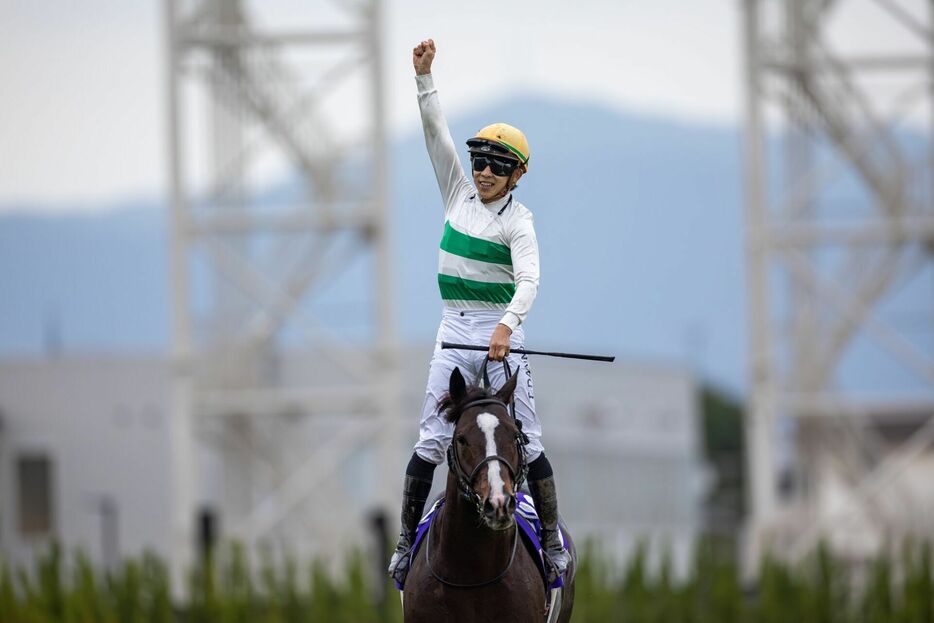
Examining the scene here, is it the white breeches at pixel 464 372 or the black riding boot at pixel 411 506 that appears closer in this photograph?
the white breeches at pixel 464 372

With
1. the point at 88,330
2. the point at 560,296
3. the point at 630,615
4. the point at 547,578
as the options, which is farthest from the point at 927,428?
the point at 560,296

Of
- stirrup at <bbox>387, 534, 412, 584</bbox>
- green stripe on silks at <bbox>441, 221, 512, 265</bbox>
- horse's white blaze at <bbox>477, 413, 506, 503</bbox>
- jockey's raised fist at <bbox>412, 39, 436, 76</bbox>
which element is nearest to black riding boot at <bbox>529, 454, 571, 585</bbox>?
stirrup at <bbox>387, 534, 412, 584</bbox>

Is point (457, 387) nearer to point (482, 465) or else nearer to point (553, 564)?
point (482, 465)

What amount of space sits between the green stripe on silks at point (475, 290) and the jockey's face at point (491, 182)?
44cm

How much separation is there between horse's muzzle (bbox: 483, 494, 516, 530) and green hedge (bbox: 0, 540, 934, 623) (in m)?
12.1

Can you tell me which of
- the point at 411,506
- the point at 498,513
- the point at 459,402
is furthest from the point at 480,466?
the point at 411,506

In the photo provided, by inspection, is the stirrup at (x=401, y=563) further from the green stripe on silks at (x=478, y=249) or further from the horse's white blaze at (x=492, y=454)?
the green stripe on silks at (x=478, y=249)

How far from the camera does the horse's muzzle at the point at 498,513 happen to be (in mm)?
7707

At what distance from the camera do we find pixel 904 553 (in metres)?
22.0

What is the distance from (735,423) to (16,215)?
252 ft

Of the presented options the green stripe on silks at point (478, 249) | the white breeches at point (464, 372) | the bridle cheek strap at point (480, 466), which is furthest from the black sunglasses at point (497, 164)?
the bridle cheek strap at point (480, 466)

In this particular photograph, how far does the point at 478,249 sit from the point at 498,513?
1.54 metres

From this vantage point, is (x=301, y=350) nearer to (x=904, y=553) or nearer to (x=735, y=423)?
(x=904, y=553)

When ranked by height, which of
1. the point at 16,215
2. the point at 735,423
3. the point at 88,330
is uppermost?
the point at 16,215
